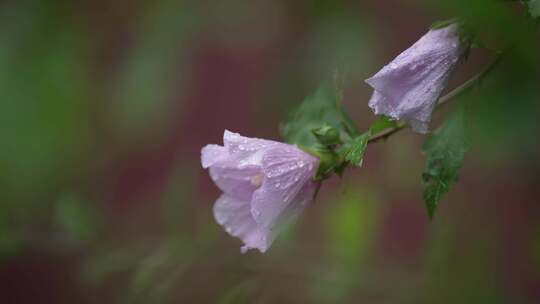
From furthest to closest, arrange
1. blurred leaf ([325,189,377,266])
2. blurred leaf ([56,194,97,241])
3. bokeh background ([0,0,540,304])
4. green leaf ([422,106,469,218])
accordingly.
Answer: blurred leaf ([56,194,97,241])
blurred leaf ([325,189,377,266])
bokeh background ([0,0,540,304])
green leaf ([422,106,469,218])

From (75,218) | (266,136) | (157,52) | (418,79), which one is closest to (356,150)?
(418,79)

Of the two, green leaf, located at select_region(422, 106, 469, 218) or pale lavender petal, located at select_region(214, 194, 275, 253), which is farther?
pale lavender petal, located at select_region(214, 194, 275, 253)

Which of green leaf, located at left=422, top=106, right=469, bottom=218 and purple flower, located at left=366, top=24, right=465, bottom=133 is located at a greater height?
purple flower, located at left=366, top=24, right=465, bottom=133

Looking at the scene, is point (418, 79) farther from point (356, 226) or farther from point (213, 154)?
point (356, 226)

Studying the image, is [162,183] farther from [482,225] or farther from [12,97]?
[482,225]

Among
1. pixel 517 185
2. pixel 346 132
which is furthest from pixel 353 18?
pixel 517 185

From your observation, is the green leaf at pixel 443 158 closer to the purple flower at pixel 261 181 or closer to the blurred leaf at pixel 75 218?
the purple flower at pixel 261 181

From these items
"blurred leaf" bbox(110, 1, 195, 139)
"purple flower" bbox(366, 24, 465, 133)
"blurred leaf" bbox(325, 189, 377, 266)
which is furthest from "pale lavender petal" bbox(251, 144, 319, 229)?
"blurred leaf" bbox(325, 189, 377, 266)

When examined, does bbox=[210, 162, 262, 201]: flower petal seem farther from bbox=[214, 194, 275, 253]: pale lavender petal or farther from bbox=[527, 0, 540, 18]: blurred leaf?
bbox=[527, 0, 540, 18]: blurred leaf
